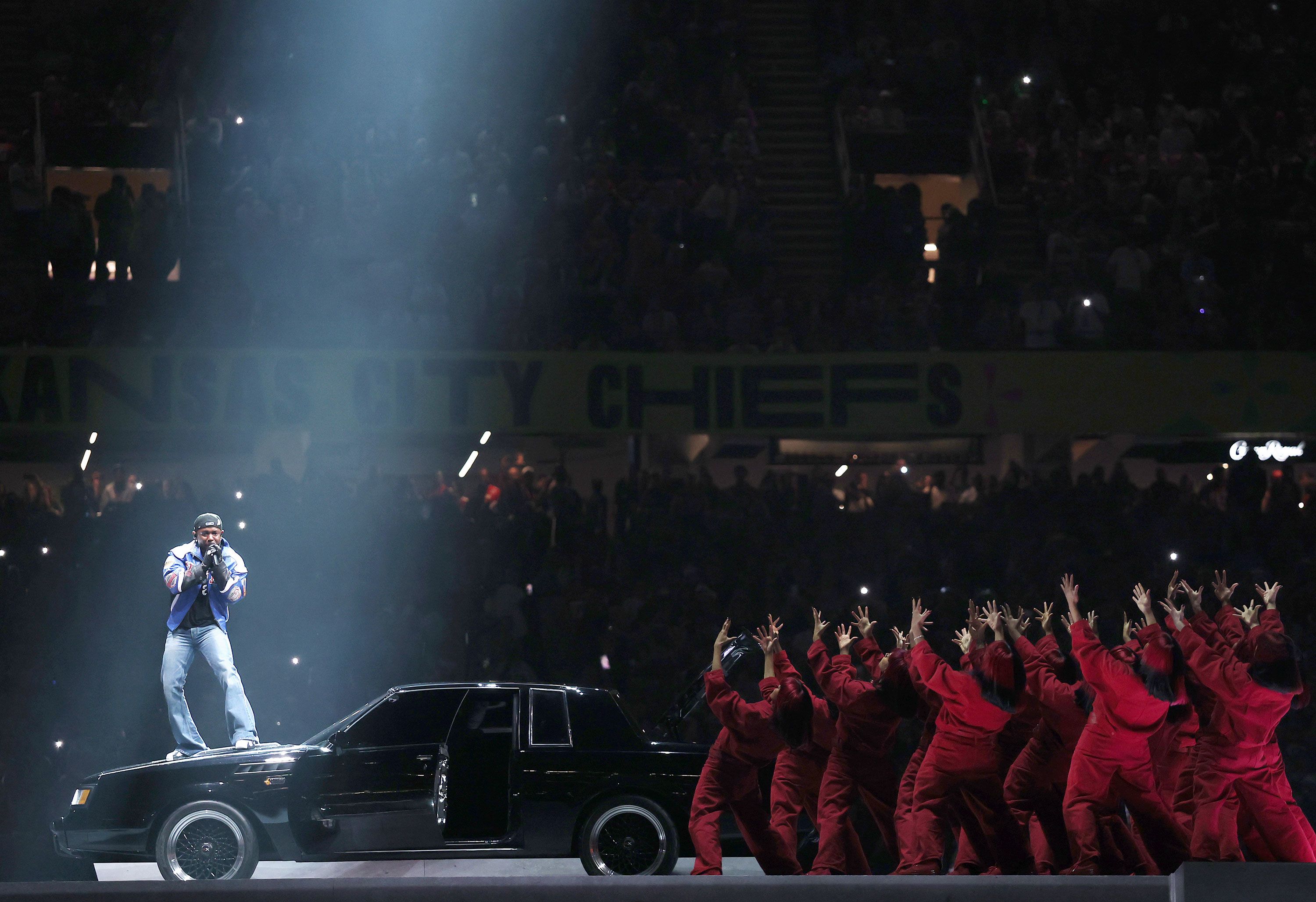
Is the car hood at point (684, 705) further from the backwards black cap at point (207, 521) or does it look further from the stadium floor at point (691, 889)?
the backwards black cap at point (207, 521)

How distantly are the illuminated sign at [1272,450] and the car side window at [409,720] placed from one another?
11.5 metres

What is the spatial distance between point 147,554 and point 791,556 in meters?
5.98

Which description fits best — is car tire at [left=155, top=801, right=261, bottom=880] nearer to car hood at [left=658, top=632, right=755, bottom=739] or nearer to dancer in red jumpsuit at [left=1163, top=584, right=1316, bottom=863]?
car hood at [left=658, top=632, right=755, bottom=739]

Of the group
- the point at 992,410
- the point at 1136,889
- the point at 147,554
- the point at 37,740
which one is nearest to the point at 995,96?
the point at 992,410

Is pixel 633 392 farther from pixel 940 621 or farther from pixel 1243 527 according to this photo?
pixel 1243 527

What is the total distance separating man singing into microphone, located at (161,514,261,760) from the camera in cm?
1053

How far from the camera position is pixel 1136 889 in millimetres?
7250

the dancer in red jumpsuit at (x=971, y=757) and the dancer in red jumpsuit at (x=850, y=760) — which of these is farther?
the dancer in red jumpsuit at (x=850, y=760)

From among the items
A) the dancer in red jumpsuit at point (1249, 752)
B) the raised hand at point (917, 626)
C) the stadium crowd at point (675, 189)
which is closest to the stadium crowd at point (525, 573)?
the stadium crowd at point (675, 189)

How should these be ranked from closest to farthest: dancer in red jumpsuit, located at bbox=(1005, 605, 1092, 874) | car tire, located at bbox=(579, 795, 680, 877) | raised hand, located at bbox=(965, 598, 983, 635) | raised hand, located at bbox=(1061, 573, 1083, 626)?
raised hand, located at bbox=(1061, 573, 1083, 626)
dancer in red jumpsuit, located at bbox=(1005, 605, 1092, 874)
raised hand, located at bbox=(965, 598, 983, 635)
car tire, located at bbox=(579, 795, 680, 877)

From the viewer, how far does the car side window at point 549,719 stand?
10195 mm

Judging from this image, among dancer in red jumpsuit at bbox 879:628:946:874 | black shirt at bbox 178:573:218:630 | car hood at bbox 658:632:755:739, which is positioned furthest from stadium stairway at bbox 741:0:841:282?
dancer in red jumpsuit at bbox 879:628:946:874

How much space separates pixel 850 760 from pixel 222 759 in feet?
12.3

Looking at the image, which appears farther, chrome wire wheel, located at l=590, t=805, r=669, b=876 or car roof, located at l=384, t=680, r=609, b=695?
car roof, located at l=384, t=680, r=609, b=695
